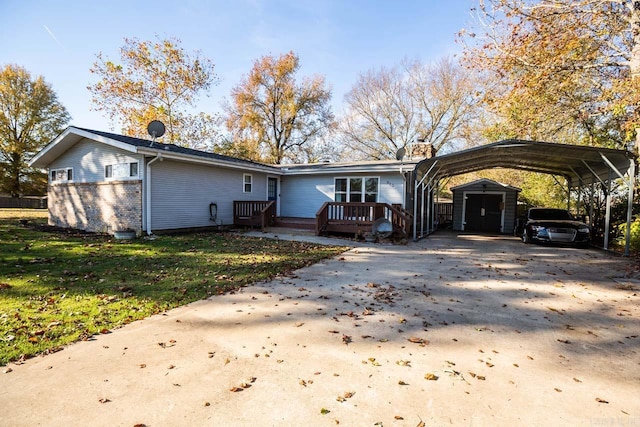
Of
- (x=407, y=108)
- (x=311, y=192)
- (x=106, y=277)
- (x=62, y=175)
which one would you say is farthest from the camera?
(x=407, y=108)

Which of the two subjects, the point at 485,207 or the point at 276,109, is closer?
the point at 485,207

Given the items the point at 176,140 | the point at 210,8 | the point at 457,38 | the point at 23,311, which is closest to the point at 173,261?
the point at 23,311

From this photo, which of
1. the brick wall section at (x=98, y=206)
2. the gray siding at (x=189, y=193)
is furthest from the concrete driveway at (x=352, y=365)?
the brick wall section at (x=98, y=206)

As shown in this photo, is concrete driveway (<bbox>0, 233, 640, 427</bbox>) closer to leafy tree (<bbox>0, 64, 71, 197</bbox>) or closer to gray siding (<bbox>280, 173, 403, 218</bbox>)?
gray siding (<bbox>280, 173, 403, 218</bbox>)

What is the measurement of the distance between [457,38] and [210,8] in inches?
420

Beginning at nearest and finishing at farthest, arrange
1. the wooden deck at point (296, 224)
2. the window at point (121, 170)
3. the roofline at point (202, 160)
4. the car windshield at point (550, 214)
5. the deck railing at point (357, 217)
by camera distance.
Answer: the roofline at point (202, 160), the window at point (121, 170), the deck railing at point (357, 217), the car windshield at point (550, 214), the wooden deck at point (296, 224)

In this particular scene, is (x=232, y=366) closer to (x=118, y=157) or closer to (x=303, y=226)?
(x=303, y=226)

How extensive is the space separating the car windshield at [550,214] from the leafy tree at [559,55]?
3.12 metres

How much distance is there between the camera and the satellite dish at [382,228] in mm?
10969

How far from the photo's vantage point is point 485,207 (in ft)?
56.1

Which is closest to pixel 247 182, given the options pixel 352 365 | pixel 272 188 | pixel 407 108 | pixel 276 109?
pixel 272 188

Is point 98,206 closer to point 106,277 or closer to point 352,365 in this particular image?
point 106,277

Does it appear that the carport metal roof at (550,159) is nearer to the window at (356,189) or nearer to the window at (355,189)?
the window at (356,189)

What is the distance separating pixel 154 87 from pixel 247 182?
1666cm
